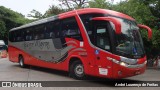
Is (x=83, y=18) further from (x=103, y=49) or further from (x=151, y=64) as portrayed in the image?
(x=151, y=64)

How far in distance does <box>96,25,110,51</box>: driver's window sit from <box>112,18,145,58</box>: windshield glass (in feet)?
1.44

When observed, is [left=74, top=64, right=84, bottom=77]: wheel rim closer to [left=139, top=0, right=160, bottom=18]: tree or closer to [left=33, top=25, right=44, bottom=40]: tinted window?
[left=33, top=25, right=44, bottom=40]: tinted window

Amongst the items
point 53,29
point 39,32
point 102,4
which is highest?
point 102,4

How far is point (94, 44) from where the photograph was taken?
459 inches

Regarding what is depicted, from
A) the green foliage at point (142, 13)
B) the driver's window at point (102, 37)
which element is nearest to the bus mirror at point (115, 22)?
the driver's window at point (102, 37)

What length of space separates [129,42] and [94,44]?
4.89 feet

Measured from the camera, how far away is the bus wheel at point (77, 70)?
12.6 m

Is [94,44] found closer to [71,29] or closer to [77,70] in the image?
[77,70]

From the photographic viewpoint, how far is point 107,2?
Result: 25.4 m

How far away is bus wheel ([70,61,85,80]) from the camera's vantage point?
12.6 meters

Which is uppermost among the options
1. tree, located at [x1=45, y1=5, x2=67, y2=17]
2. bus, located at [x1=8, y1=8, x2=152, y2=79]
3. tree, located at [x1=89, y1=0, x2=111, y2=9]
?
tree, located at [x1=45, y1=5, x2=67, y2=17]

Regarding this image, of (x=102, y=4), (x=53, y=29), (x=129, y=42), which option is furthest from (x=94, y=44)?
(x=102, y=4)

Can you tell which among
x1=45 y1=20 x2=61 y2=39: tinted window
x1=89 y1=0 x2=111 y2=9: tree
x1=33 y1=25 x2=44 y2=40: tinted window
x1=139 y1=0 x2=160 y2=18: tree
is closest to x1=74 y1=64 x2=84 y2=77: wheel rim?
x1=45 y1=20 x2=61 y2=39: tinted window

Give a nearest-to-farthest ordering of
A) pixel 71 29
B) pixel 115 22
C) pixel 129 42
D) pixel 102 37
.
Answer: pixel 115 22 → pixel 129 42 → pixel 102 37 → pixel 71 29
